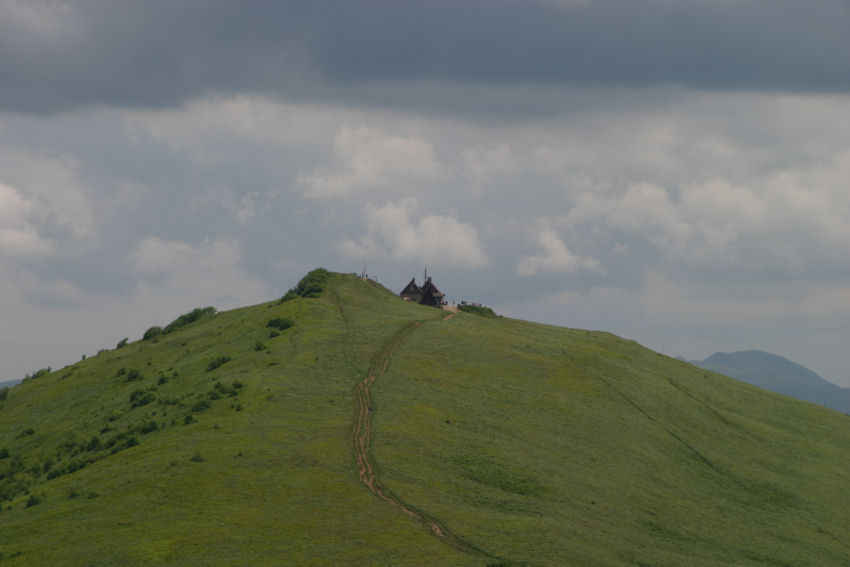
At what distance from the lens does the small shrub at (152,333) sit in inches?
5848

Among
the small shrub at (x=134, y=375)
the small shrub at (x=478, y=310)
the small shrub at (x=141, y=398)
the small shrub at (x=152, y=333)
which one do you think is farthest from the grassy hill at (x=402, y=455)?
the small shrub at (x=478, y=310)

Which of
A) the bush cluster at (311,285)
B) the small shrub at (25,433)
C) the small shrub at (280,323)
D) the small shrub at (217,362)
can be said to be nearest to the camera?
the small shrub at (25,433)

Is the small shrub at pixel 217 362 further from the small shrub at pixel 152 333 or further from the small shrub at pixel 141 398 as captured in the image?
the small shrub at pixel 152 333

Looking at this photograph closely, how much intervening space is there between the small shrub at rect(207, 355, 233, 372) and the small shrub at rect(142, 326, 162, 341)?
53.5 m

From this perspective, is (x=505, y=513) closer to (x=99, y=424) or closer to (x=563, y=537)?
(x=563, y=537)

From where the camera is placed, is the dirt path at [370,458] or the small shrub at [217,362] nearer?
the dirt path at [370,458]

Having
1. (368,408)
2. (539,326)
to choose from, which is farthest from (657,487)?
(539,326)

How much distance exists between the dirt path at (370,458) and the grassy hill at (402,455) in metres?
0.27

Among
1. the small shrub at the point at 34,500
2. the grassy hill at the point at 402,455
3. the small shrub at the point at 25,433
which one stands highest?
the grassy hill at the point at 402,455

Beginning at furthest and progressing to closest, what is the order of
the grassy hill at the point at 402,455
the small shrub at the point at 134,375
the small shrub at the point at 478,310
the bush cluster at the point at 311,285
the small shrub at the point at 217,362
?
the small shrub at the point at 478,310, the bush cluster at the point at 311,285, the small shrub at the point at 134,375, the small shrub at the point at 217,362, the grassy hill at the point at 402,455

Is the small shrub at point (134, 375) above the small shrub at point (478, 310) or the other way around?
the other way around

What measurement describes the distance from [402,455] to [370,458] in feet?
10.8

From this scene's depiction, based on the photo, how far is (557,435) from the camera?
83.3 metres

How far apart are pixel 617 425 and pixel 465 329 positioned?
33560 mm
